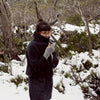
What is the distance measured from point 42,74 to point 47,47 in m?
0.34

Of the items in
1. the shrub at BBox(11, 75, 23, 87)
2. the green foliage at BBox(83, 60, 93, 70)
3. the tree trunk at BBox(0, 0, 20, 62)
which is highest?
the tree trunk at BBox(0, 0, 20, 62)

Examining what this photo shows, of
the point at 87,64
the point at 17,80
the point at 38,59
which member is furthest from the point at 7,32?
the point at 38,59

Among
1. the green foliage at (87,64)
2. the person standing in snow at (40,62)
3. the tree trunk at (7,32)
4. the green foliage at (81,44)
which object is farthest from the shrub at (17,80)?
the green foliage at (81,44)

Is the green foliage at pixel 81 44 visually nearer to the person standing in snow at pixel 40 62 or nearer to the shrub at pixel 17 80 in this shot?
the shrub at pixel 17 80

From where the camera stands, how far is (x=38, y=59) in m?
1.75

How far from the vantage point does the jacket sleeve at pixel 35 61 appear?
5.61 ft

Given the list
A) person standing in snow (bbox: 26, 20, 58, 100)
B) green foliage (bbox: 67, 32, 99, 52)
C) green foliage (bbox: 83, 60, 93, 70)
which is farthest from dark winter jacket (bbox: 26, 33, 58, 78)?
green foliage (bbox: 67, 32, 99, 52)

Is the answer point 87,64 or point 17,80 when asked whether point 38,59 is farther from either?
point 87,64

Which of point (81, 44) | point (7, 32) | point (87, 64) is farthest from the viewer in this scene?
point (81, 44)

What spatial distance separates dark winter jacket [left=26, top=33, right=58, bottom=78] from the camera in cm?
172

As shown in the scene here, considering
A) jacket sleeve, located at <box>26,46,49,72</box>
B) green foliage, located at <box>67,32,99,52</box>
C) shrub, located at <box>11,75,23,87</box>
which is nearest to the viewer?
jacket sleeve, located at <box>26,46,49,72</box>

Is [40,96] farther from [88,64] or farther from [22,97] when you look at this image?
[88,64]

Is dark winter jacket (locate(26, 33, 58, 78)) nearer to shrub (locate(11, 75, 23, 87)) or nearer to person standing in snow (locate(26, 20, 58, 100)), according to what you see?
person standing in snow (locate(26, 20, 58, 100))

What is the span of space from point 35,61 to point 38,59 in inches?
2.1
